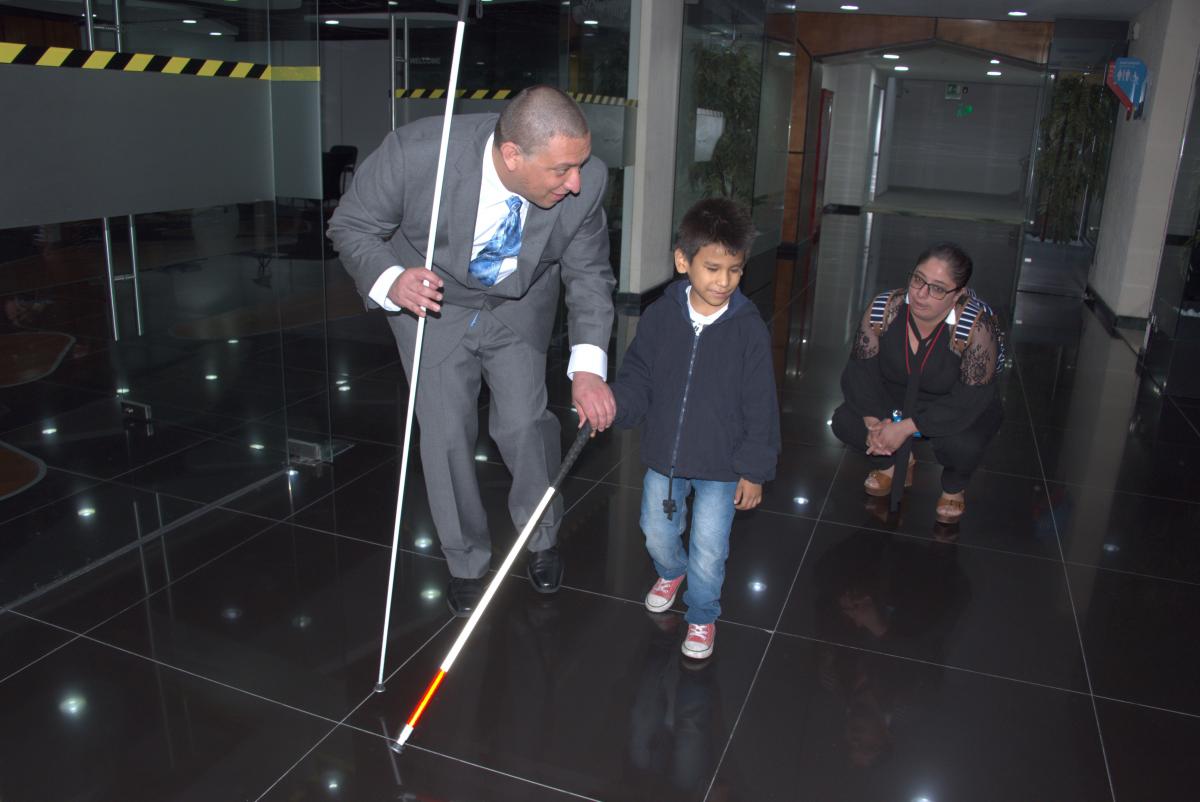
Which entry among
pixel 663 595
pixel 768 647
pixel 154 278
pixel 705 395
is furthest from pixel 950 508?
pixel 154 278

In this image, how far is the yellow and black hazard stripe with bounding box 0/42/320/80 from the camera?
2.54 meters

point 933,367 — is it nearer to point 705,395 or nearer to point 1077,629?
point 1077,629

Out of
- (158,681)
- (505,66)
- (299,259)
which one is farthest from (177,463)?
(505,66)

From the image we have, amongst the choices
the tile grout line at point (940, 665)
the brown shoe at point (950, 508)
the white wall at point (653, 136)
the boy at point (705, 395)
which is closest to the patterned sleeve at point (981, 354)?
the brown shoe at point (950, 508)

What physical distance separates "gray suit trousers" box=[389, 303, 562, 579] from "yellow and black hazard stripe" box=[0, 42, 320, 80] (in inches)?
46.0

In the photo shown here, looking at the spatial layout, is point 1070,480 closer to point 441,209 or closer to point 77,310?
point 441,209

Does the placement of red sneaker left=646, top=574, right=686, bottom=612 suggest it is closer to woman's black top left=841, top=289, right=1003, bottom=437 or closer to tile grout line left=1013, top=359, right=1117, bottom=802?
tile grout line left=1013, top=359, right=1117, bottom=802

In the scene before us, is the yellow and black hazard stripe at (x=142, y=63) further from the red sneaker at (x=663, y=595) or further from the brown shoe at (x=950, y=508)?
the brown shoe at (x=950, y=508)

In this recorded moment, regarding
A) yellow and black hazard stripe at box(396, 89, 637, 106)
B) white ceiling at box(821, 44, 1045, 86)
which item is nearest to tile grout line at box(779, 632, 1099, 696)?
yellow and black hazard stripe at box(396, 89, 637, 106)

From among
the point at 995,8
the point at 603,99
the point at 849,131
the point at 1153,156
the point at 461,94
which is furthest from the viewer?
the point at 849,131

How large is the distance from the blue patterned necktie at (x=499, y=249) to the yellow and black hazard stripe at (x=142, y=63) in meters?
1.30

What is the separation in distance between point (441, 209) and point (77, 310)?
5.18 feet

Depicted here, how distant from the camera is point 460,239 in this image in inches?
99.9

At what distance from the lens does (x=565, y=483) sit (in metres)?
3.84
